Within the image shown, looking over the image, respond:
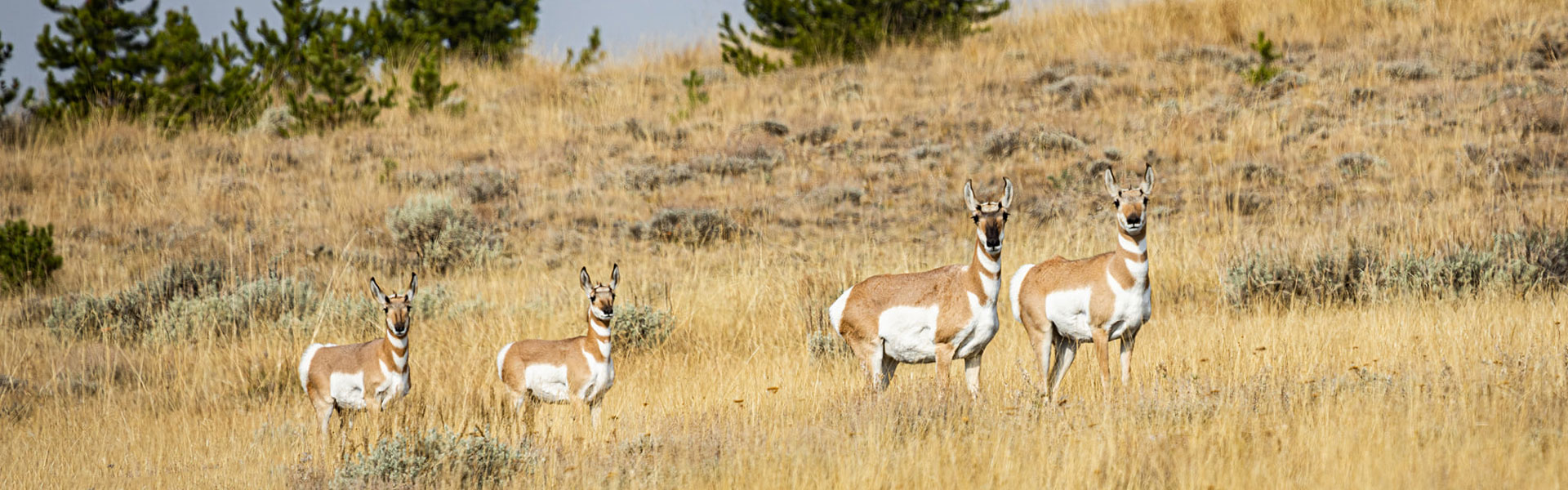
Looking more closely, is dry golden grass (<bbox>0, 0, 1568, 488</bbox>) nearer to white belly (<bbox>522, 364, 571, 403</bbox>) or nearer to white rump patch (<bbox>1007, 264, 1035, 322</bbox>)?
white belly (<bbox>522, 364, 571, 403</bbox>)

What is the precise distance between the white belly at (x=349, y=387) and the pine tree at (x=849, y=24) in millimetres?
16046

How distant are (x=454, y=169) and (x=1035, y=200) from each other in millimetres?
8813

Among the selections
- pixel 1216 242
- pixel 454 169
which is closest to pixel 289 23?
pixel 454 169

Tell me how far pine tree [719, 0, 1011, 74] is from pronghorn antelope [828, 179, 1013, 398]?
53.8 ft

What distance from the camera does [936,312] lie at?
6.27 metres

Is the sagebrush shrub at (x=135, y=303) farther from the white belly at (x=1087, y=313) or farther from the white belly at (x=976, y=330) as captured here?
the white belly at (x=1087, y=313)

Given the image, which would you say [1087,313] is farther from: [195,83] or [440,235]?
[195,83]

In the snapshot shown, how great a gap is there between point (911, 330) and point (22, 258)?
38.4 ft

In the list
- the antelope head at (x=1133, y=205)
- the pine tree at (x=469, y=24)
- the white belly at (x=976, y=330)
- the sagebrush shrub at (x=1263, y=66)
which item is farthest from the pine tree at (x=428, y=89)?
the antelope head at (x=1133, y=205)

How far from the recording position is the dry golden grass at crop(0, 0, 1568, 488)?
565cm

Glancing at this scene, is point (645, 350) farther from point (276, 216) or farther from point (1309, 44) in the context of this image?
point (1309, 44)

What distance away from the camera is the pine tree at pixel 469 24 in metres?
24.7

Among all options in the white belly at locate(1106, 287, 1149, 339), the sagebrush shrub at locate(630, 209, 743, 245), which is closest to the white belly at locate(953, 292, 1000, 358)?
the white belly at locate(1106, 287, 1149, 339)

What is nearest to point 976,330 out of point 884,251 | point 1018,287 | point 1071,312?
point 1071,312
